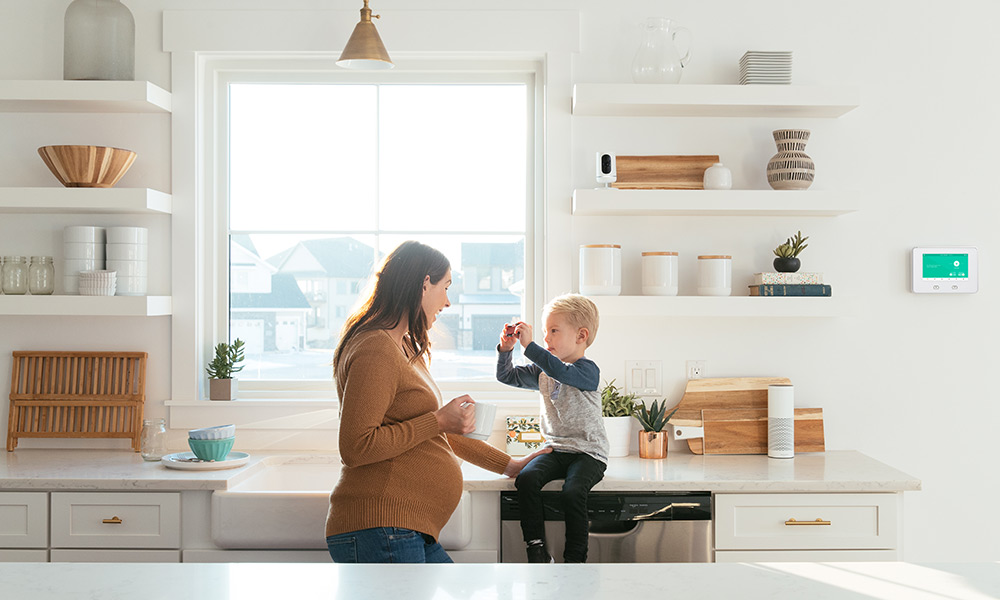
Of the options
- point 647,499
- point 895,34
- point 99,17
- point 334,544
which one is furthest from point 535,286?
point 99,17

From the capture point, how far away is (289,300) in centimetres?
303

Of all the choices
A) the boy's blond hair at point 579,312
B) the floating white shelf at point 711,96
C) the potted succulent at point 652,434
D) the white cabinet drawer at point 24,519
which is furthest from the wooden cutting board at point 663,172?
the white cabinet drawer at point 24,519

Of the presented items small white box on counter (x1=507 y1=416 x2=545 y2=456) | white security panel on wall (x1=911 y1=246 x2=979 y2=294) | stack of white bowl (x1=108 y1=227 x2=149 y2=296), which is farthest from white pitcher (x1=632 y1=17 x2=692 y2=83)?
stack of white bowl (x1=108 y1=227 x2=149 y2=296)

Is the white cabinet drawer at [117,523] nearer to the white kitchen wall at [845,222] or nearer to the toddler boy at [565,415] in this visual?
the white kitchen wall at [845,222]

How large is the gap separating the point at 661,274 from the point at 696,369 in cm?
38

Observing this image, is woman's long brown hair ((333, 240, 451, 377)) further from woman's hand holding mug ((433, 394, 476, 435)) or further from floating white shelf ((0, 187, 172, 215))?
floating white shelf ((0, 187, 172, 215))

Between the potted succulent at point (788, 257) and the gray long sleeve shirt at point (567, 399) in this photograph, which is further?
the potted succulent at point (788, 257)

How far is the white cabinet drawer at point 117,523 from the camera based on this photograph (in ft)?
7.78

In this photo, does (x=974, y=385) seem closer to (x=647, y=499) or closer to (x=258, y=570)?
(x=647, y=499)

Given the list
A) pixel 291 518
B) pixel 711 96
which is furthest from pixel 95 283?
pixel 711 96

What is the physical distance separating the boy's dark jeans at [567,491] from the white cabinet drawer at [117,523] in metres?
0.99

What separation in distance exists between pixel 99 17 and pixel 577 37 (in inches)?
62.9

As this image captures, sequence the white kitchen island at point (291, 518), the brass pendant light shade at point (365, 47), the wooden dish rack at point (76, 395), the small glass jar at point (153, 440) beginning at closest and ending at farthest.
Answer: the white kitchen island at point (291, 518) < the brass pendant light shade at point (365, 47) < the small glass jar at point (153, 440) < the wooden dish rack at point (76, 395)

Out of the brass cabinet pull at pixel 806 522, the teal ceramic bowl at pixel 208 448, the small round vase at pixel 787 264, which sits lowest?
the brass cabinet pull at pixel 806 522
